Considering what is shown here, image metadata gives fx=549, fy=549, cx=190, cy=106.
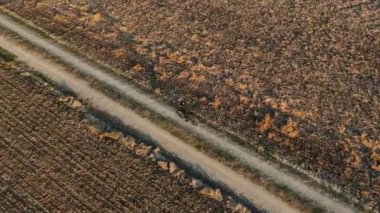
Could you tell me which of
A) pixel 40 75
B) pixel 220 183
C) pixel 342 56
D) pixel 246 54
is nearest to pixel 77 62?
pixel 40 75

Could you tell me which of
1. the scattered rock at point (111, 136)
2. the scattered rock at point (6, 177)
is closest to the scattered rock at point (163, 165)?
the scattered rock at point (111, 136)

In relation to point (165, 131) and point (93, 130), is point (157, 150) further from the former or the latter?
point (93, 130)

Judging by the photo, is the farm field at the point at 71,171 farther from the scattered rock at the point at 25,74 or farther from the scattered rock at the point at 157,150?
the scattered rock at the point at 25,74

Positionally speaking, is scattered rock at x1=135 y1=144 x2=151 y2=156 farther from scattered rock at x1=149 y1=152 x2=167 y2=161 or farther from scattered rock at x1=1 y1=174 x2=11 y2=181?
scattered rock at x1=1 y1=174 x2=11 y2=181

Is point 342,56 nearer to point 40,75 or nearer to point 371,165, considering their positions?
point 371,165

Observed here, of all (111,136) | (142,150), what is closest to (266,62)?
(142,150)
